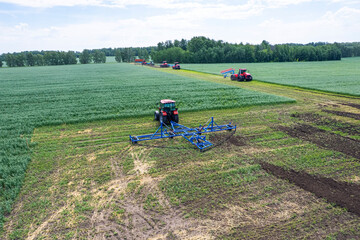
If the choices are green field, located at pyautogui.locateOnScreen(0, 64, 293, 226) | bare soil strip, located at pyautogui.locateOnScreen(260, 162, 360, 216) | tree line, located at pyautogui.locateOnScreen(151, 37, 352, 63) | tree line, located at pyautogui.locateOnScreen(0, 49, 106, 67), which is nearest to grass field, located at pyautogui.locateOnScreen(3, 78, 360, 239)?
bare soil strip, located at pyautogui.locateOnScreen(260, 162, 360, 216)

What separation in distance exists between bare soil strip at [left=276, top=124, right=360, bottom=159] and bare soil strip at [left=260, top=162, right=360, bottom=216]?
12.5 ft

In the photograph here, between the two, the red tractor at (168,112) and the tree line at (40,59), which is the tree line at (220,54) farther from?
the red tractor at (168,112)

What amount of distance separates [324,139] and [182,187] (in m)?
10.5

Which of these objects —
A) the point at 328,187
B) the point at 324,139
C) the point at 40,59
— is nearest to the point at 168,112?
the point at 324,139

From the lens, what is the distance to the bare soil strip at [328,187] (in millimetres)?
9000

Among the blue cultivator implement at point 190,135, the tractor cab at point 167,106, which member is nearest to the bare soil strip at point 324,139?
the blue cultivator implement at point 190,135

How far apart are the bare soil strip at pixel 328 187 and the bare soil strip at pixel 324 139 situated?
12.5 ft

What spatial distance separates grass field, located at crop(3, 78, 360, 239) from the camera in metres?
7.87

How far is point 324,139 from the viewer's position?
14.9m

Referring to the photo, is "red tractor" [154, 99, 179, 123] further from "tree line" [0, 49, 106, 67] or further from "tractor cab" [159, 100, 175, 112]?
"tree line" [0, 49, 106, 67]

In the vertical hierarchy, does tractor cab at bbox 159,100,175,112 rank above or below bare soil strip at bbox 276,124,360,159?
above

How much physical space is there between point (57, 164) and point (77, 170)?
1.51 m

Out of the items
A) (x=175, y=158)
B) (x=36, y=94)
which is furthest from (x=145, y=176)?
(x=36, y=94)

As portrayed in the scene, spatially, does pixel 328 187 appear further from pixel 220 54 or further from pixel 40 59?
pixel 40 59
